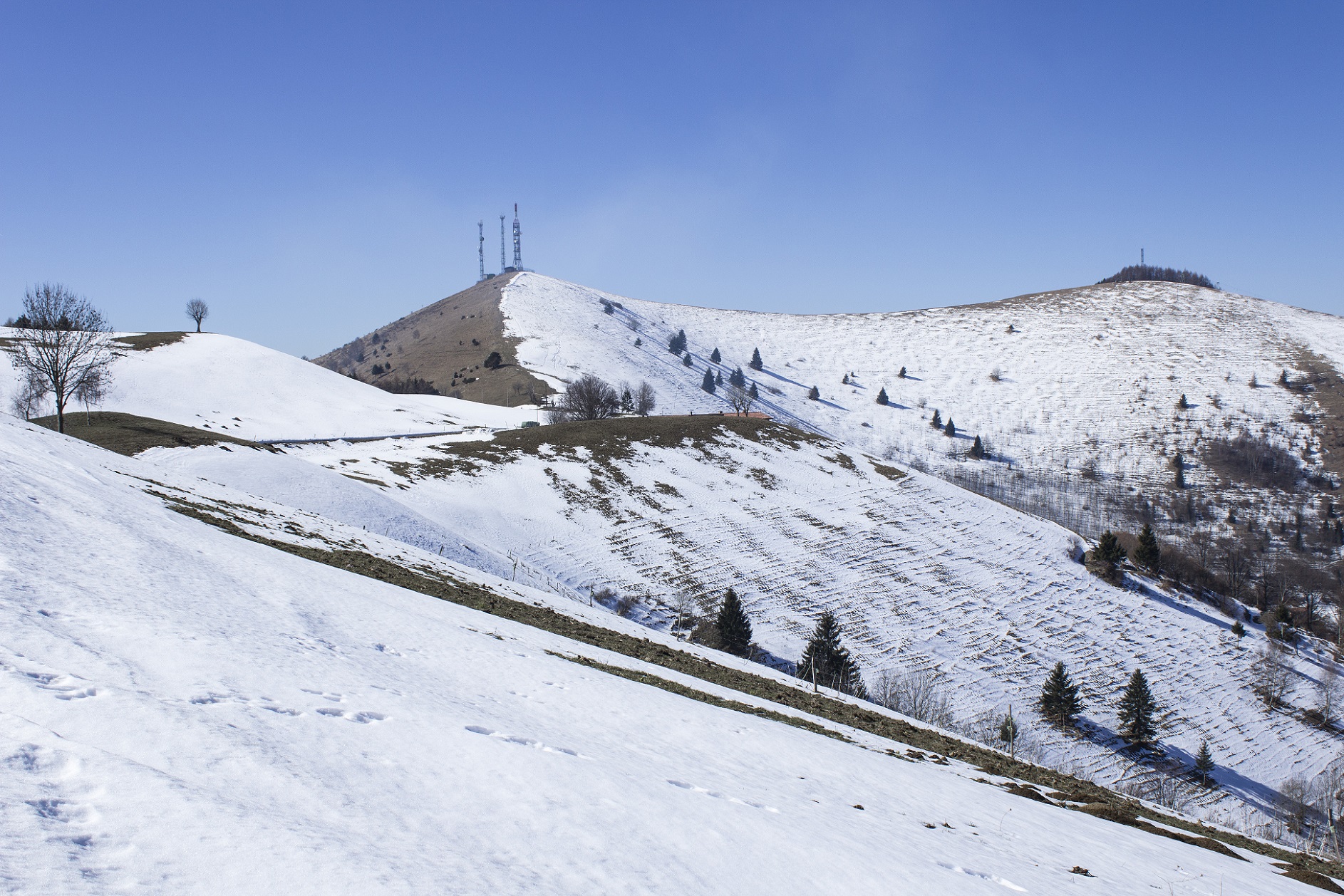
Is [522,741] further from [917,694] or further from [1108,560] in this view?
[1108,560]

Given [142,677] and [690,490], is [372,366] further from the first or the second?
[142,677]

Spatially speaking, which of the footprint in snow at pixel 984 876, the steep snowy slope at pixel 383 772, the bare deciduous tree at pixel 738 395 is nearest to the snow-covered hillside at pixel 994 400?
the bare deciduous tree at pixel 738 395

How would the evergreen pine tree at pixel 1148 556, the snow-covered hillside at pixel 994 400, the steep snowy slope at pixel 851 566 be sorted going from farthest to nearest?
the snow-covered hillside at pixel 994 400, the evergreen pine tree at pixel 1148 556, the steep snowy slope at pixel 851 566

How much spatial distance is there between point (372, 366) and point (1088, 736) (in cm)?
17166

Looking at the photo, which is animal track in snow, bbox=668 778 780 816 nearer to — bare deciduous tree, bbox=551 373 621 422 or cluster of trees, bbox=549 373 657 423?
cluster of trees, bbox=549 373 657 423

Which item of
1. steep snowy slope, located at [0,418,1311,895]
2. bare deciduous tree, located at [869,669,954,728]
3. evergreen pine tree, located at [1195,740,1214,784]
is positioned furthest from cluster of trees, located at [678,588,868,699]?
steep snowy slope, located at [0,418,1311,895]

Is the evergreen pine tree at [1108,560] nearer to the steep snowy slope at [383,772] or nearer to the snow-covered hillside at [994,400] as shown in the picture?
the steep snowy slope at [383,772]

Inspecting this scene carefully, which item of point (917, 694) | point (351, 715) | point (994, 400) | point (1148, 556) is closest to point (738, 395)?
point (994, 400)

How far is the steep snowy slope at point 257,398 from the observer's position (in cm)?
7138

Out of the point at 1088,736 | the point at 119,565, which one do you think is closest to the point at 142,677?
the point at 119,565

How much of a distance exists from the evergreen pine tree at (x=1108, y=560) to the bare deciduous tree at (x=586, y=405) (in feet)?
199

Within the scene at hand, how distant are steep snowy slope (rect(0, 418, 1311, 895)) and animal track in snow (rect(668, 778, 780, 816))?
5cm

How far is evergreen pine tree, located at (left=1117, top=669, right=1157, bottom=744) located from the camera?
4534 cm

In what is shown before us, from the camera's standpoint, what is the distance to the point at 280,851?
5148 mm
